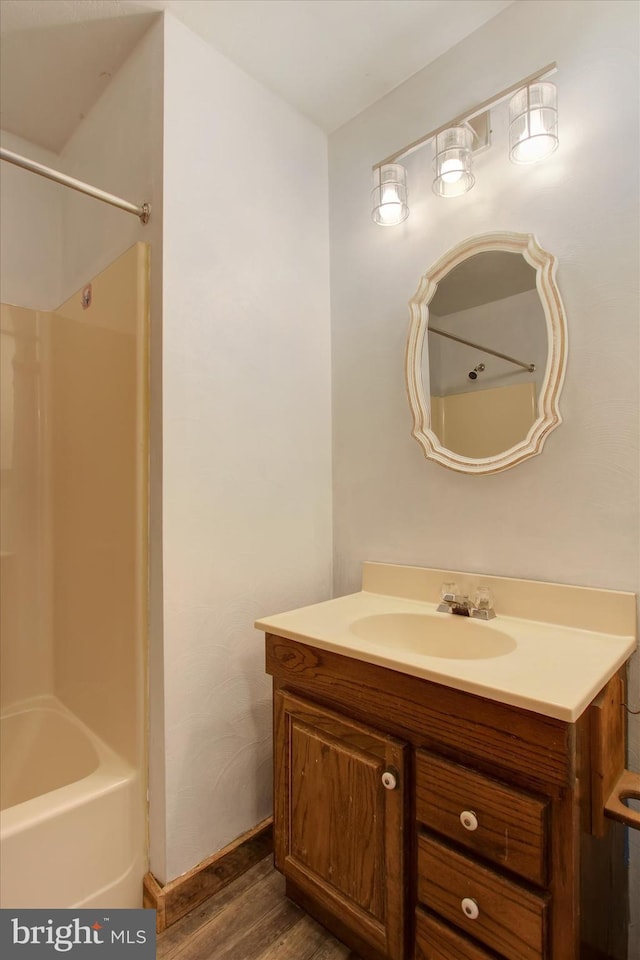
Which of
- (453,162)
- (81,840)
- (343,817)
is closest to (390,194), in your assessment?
(453,162)

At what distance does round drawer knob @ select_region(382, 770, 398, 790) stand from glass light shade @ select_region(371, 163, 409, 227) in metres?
1.53

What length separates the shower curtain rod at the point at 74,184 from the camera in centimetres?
121

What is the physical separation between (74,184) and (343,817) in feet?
5.76

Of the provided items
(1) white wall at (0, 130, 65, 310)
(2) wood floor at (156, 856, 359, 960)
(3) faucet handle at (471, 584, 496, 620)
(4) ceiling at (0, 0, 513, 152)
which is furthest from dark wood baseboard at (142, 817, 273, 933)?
(4) ceiling at (0, 0, 513, 152)

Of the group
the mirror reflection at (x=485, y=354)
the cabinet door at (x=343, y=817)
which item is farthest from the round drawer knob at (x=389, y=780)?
the mirror reflection at (x=485, y=354)

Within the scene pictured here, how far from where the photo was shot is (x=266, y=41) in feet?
4.93

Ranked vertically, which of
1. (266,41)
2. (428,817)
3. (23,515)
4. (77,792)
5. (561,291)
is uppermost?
(266,41)

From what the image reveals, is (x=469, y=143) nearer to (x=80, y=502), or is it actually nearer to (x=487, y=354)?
(x=487, y=354)

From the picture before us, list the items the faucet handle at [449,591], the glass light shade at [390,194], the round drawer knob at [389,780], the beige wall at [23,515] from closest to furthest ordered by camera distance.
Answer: the round drawer knob at [389,780], the faucet handle at [449,591], the glass light shade at [390,194], the beige wall at [23,515]

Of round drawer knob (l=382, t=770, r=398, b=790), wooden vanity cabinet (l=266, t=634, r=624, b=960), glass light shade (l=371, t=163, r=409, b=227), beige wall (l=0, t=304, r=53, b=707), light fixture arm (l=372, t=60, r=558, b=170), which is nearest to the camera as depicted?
wooden vanity cabinet (l=266, t=634, r=624, b=960)

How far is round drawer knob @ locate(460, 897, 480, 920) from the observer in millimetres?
906

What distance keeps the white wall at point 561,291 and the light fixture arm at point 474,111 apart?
0.05 m

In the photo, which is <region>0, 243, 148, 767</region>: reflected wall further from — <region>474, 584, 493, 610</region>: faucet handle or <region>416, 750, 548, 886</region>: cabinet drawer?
<region>474, 584, 493, 610</region>: faucet handle

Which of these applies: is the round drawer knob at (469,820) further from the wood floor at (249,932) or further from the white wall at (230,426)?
the white wall at (230,426)
